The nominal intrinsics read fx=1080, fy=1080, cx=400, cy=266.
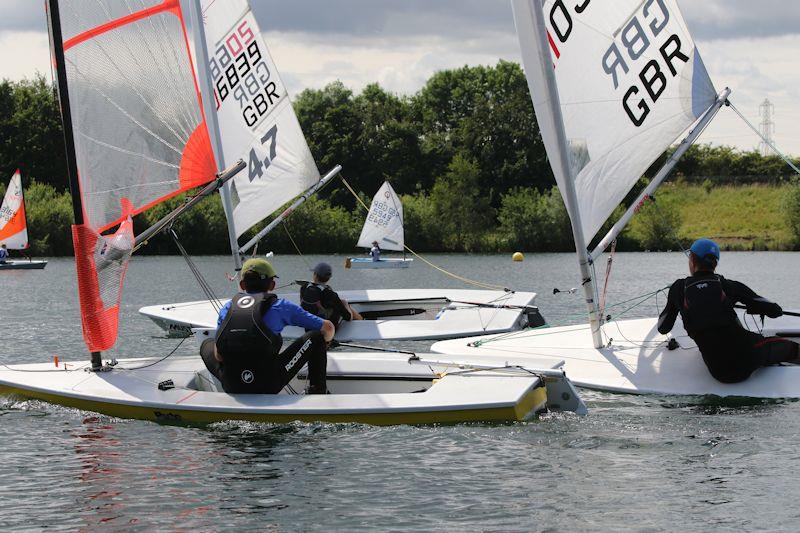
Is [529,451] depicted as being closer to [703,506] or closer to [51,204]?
[703,506]

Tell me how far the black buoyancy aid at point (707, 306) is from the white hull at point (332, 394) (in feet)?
3.94

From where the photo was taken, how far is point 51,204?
5141cm

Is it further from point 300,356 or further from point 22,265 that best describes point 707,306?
point 22,265

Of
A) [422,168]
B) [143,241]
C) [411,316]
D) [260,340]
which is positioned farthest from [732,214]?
[260,340]

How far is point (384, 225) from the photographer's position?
137 ft

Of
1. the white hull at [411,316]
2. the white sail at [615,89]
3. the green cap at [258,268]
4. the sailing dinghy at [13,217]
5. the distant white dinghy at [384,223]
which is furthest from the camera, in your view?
the distant white dinghy at [384,223]

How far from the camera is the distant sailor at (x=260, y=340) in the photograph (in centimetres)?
791

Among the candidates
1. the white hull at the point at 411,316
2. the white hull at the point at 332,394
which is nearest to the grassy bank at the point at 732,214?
the white hull at the point at 411,316

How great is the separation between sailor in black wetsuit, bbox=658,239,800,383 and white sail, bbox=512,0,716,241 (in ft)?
4.51

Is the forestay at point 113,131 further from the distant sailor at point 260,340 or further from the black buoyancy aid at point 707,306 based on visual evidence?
the black buoyancy aid at point 707,306

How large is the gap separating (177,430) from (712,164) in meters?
64.6

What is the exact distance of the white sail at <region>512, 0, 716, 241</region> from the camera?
32.0 ft

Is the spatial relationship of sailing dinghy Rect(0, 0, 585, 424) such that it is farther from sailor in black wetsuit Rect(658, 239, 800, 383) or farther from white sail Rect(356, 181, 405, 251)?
white sail Rect(356, 181, 405, 251)

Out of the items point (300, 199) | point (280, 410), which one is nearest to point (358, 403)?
point (280, 410)
